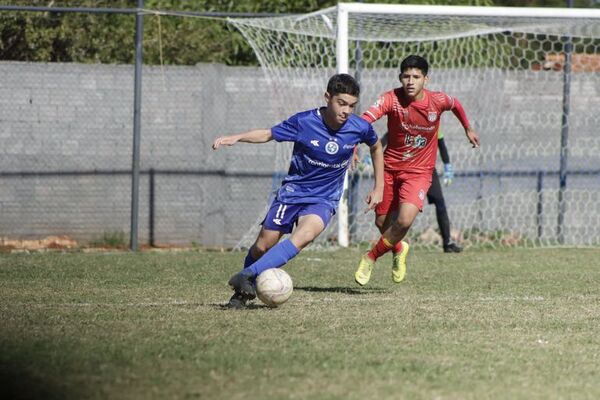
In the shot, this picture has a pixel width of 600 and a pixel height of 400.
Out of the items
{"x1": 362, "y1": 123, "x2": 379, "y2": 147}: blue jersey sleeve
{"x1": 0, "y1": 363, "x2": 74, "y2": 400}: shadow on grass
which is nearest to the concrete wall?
{"x1": 362, "y1": 123, "x2": 379, "y2": 147}: blue jersey sleeve

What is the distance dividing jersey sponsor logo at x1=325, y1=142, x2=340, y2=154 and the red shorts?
53.7 inches

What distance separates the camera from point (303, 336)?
270 inches

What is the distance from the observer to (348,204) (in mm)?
14375

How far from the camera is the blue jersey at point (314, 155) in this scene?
8.30 metres

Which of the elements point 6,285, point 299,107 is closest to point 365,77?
point 299,107

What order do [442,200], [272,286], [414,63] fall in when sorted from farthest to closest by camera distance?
[442,200], [414,63], [272,286]

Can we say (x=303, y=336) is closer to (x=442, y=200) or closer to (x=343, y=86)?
(x=343, y=86)

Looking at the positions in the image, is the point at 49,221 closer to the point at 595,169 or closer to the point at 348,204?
the point at 348,204

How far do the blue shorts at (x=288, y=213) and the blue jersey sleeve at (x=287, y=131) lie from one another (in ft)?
1.56

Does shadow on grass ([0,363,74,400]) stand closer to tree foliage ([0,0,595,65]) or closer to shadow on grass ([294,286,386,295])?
shadow on grass ([294,286,386,295])

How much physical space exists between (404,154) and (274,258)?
231 cm

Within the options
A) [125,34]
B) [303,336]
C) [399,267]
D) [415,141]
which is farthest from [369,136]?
[125,34]

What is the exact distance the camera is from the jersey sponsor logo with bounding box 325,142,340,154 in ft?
27.2

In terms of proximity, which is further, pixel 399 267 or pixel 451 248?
pixel 451 248
